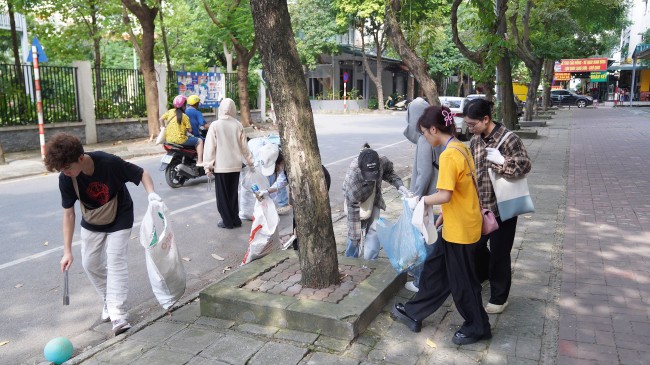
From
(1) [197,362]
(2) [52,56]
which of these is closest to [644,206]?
(1) [197,362]

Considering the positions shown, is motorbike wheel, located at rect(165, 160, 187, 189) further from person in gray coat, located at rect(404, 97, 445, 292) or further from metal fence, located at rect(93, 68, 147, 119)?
metal fence, located at rect(93, 68, 147, 119)

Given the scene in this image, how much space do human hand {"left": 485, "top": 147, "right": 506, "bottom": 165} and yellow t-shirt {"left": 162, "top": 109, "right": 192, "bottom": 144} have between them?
6783 mm

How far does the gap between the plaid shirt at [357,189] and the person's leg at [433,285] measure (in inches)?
39.8

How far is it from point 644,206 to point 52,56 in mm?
20182

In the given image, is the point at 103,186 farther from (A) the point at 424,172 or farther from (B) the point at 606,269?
(B) the point at 606,269

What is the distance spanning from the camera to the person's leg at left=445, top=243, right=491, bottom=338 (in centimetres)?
342

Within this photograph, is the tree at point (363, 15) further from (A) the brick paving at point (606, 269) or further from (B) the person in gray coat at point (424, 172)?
(B) the person in gray coat at point (424, 172)

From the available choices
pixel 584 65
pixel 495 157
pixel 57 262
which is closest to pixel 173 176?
pixel 57 262

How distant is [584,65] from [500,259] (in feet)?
154

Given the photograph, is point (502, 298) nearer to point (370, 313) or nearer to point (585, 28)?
point (370, 313)

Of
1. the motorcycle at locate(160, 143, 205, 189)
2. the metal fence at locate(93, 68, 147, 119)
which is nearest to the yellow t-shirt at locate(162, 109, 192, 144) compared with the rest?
the motorcycle at locate(160, 143, 205, 189)

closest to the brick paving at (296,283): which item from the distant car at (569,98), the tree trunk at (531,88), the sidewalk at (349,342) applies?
the sidewalk at (349,342)

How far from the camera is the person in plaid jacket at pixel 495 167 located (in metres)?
3.71

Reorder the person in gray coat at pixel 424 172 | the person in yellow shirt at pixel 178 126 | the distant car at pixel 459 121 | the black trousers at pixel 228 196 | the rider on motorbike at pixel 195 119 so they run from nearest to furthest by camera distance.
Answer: the person in gray coat at pixel 424 172, the black trousers at pixel 228 196, the person in yellow shirt at pixel 178 126, the rider on motorbike at pixel 195 119, the distant car at pixel 459 121
